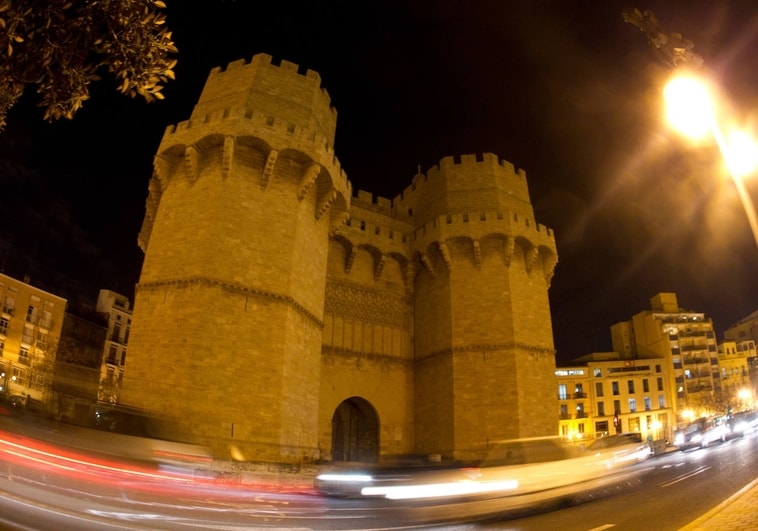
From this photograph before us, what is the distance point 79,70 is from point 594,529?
28.5 ft

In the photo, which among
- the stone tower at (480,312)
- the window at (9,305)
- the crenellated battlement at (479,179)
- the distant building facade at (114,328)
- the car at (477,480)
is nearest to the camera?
the car at (477,480)

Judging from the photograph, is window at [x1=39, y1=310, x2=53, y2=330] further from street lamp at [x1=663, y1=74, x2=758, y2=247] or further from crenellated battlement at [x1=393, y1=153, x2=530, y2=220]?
street lamp at [x1=663, y1=74, x2=758, y2=247]

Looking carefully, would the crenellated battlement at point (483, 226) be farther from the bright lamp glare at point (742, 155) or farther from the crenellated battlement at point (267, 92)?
the bright lamp glare at point (742, 155)

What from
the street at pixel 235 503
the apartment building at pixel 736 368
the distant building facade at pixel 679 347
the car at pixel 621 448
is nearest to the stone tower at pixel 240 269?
the street at pixel 235 503

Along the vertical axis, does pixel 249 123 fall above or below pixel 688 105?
above

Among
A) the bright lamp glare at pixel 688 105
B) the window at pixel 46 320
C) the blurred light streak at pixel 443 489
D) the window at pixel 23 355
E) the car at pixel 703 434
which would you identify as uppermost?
the window at pixel 46 320

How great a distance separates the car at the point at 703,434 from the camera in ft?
75.9

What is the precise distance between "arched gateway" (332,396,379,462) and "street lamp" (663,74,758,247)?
53.6 ft

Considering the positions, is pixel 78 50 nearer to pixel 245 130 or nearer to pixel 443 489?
pixel 443 489

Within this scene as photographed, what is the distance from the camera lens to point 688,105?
6129mm

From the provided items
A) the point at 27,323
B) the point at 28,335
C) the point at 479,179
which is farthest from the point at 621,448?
Result: the point at 27,323

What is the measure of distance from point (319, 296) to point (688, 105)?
13.2m

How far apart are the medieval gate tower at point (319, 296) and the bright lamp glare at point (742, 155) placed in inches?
451

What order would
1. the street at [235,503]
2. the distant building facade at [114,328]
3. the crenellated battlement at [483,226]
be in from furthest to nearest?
the distant building facade at [114,328]
the crenellated battlement at [483,226]
the street at [235,503]
